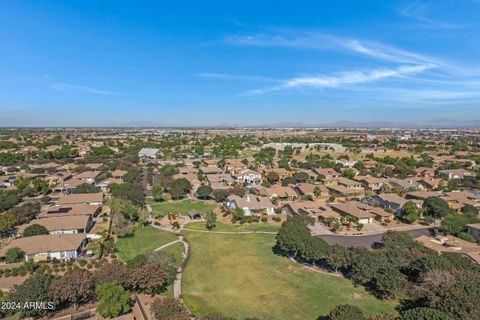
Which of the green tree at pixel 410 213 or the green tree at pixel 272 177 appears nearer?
the green tree at pixel 410 213

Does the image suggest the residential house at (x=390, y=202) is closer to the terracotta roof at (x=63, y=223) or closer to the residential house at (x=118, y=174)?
the terracotta roof at (x=63, y=223)

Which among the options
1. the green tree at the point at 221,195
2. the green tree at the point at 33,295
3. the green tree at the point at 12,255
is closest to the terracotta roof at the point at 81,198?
the green tree at the point at 12,255

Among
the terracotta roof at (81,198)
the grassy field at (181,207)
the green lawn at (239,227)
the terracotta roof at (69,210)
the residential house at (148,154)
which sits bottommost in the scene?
the green lawn at (239,227)

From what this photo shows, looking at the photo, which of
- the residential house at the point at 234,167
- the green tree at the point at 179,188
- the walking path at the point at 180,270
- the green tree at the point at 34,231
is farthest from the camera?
the residential house at the point at 234,167

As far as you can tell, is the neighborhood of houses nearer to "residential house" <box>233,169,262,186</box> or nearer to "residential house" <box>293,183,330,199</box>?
"residential house" <box>233,169,262,186</box>

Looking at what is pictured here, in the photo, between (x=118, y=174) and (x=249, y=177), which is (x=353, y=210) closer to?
(x=249, y=177)

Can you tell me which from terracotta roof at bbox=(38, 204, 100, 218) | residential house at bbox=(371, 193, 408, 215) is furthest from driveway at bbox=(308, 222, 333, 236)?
terracotta roof at bbox=(38, 204, 100, 218)
